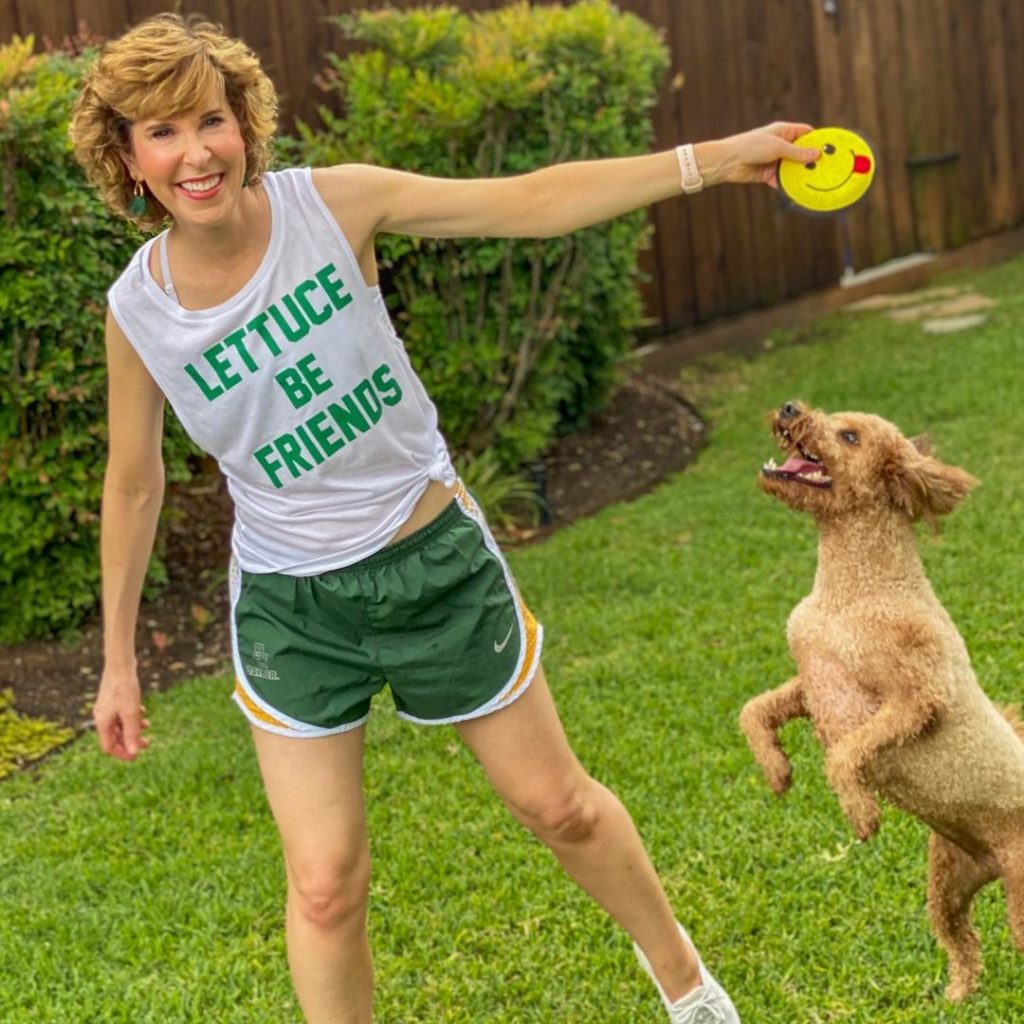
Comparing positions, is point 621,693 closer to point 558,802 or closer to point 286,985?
point 286,985

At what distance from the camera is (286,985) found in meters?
3.47

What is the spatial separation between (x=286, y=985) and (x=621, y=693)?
5.37 feet

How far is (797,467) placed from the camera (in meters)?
2.55

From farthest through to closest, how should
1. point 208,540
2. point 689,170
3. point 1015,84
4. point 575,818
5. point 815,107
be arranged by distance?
point 1015,84 < point 815,107 < point 208,540 < point 575,818 < point 689,170

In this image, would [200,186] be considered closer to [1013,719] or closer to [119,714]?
[119,714]

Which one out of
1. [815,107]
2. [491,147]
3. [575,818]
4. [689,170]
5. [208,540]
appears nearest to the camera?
[689,170]

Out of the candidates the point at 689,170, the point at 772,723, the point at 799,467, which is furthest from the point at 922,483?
the point at 689,170

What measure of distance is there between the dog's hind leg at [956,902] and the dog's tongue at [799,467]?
80 cm

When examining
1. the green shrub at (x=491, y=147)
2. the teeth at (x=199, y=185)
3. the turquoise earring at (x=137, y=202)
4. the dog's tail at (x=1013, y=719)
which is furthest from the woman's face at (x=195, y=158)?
the green shrub at (x=491, y=147)

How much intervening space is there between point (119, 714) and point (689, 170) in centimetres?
151

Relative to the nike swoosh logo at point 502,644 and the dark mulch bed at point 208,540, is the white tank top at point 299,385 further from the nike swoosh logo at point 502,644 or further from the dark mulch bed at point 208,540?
the dark mulch bed at point 208,540

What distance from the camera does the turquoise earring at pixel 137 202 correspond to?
274 centimetres

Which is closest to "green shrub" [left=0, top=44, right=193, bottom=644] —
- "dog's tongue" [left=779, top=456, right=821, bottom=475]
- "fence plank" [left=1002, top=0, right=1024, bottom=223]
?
"dog's tongue" [left=779, top=456, right=821, bottom=475]

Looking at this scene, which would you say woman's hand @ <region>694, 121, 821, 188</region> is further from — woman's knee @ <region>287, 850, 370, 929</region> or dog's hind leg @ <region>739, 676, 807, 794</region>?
woman's knee @ <region>287, 850, 370, 929</region>
